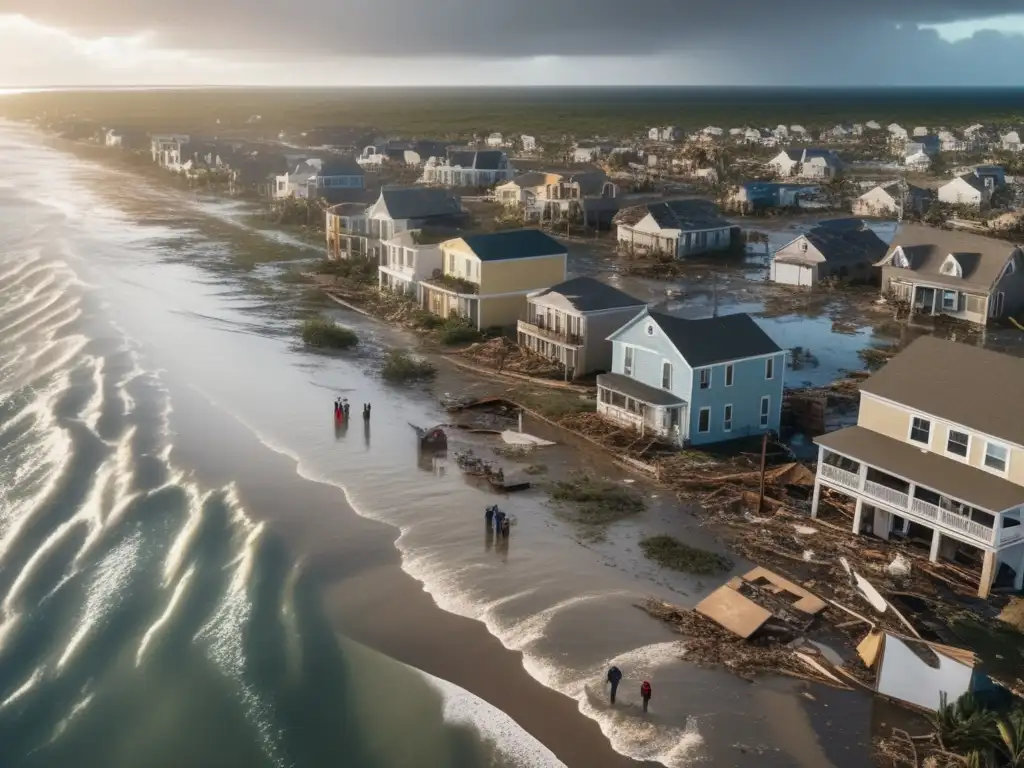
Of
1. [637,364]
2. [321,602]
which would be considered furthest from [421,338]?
[321,602]

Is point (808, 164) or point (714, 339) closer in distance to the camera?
point (714, 339)

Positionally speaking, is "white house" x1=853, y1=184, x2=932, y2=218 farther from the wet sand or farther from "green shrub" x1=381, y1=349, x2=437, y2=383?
the wet sand

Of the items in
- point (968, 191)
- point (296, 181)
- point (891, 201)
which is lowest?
point (891, 201)

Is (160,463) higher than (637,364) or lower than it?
lower

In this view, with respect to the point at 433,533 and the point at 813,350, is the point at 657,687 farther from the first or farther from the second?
the point at 813,350

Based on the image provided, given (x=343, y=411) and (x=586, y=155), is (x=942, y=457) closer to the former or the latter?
(x=343, y=411)

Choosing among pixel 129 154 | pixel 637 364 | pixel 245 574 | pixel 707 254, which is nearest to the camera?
pixel 245 574

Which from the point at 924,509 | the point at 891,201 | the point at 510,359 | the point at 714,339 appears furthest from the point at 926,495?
the point at 891,201
